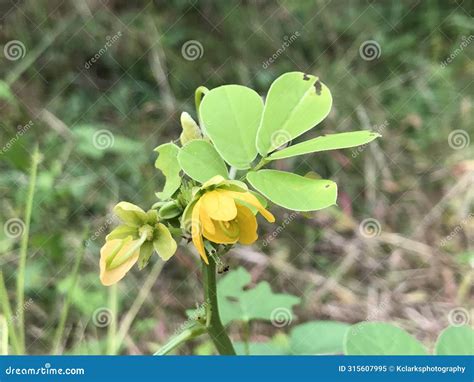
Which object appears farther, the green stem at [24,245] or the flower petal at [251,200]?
the green stem at [24,245]

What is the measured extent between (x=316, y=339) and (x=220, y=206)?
0.49m

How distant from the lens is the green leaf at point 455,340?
974mm

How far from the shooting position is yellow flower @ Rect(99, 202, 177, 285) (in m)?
0.72

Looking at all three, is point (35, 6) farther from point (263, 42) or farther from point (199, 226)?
point (199, 226)

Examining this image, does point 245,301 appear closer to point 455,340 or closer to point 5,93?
point 455,340

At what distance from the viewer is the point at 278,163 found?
71.4 inches
